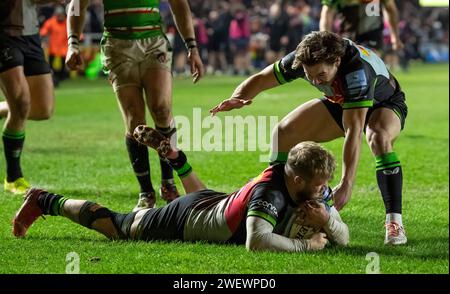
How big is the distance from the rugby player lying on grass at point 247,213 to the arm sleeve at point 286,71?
3.07 ft

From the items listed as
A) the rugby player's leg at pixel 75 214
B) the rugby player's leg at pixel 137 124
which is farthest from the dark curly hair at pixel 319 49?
the rugby player's leg at pixel 137 124

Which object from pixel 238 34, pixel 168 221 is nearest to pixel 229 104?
pixel 168 221

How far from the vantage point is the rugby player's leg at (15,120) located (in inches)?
356

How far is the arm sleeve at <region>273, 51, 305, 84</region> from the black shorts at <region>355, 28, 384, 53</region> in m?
5.31

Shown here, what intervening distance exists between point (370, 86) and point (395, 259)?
125 centimetres

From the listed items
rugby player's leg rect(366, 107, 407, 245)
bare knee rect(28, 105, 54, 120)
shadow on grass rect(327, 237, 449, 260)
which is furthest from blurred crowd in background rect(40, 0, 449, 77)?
shadow on grass rect(327, 237, 449, 260)

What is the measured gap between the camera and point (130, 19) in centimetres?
833

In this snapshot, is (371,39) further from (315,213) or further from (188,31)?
(315,213)

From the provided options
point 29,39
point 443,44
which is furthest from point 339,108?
point 443,44

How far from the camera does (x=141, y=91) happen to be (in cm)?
840

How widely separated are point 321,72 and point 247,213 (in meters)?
1.04

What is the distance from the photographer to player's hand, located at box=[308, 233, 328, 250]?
21.2 feet

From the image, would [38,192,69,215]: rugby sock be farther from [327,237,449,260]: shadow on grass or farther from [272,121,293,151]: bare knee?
[327,237,449,260]: shadow on grass

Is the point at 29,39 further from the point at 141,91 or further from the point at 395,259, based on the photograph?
the point at 395,259
